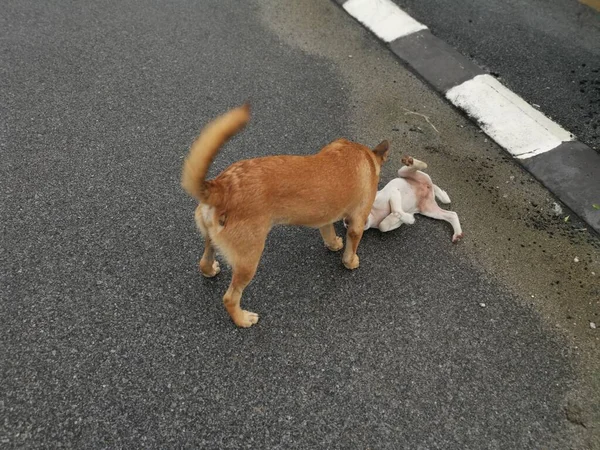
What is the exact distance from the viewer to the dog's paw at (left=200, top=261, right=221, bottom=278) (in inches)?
106

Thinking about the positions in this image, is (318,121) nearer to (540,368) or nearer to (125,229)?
(125,229)

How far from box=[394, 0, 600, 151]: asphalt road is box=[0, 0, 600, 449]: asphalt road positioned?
917 millimetres

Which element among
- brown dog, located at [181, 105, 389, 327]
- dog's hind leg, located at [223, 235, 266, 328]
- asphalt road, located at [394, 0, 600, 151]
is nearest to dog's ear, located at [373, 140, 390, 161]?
brown dog, located at [181, 105, 389, 327]

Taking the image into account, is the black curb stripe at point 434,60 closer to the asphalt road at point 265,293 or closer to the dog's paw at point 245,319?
the asphalt road at point 265,293

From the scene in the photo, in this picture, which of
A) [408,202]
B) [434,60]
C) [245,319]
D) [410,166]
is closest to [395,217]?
[408,202]

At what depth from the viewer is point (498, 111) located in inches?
162

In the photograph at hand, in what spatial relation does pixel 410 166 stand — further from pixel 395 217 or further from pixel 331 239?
pixel 331 239

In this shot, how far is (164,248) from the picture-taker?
2914 mm

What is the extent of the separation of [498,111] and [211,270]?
10.0ft

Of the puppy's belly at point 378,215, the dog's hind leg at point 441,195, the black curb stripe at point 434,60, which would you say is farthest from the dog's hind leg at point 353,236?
the black curb stripe at point 434,60

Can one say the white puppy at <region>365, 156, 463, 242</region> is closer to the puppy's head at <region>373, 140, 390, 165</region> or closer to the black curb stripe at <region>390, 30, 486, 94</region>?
the puppy's head at <region>373, 140, 390, 165</region>

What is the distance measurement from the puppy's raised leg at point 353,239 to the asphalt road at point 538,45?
2.56 meters

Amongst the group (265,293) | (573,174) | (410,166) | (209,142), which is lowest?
(265,293)

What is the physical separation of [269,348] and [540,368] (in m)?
1.58
